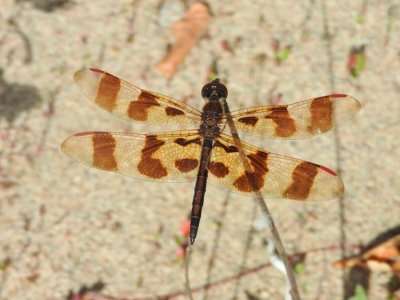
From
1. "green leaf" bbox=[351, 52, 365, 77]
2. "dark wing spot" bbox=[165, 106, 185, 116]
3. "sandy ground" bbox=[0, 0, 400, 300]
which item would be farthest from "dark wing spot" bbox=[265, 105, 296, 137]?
"green leaf" bbox=[351, 52, 365, 77]

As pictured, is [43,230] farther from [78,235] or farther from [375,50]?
[375,50]

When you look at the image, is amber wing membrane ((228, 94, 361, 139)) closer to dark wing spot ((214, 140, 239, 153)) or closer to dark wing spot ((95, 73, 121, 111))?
dark wing spot ((214, 140, 239, 153))

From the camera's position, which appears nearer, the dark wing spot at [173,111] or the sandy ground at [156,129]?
the dark wing spot at [173,111]

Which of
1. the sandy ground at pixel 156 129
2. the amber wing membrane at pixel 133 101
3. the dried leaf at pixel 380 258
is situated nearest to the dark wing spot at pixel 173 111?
the amber wing membrane at pixel 133 101

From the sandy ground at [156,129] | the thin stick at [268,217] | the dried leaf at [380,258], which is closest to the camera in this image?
the thin stick at [268,217]

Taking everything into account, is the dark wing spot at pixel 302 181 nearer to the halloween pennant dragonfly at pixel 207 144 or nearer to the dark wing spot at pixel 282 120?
the halloween pennant dragonfly at pixel 207 144

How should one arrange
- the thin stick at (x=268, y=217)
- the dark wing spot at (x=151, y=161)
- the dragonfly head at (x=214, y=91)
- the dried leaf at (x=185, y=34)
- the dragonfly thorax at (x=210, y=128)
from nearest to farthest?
the thin stick at (x=268, y=217) → the dragonfly head at (x=214, y=91) → the dragonfly thorax at (x=210, y=128) → the dark wing spot at (x=151, y=161) → the dried leaf at (x=185, y=34)

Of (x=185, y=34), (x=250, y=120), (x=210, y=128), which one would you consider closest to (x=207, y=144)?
(x=210, y=128)

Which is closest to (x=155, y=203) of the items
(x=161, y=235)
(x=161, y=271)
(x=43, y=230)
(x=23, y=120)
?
(x=161, y=235)

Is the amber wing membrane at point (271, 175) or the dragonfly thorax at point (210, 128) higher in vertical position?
the dragonfly thorax at point (210, 128)

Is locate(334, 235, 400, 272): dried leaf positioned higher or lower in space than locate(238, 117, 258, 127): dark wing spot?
lower
